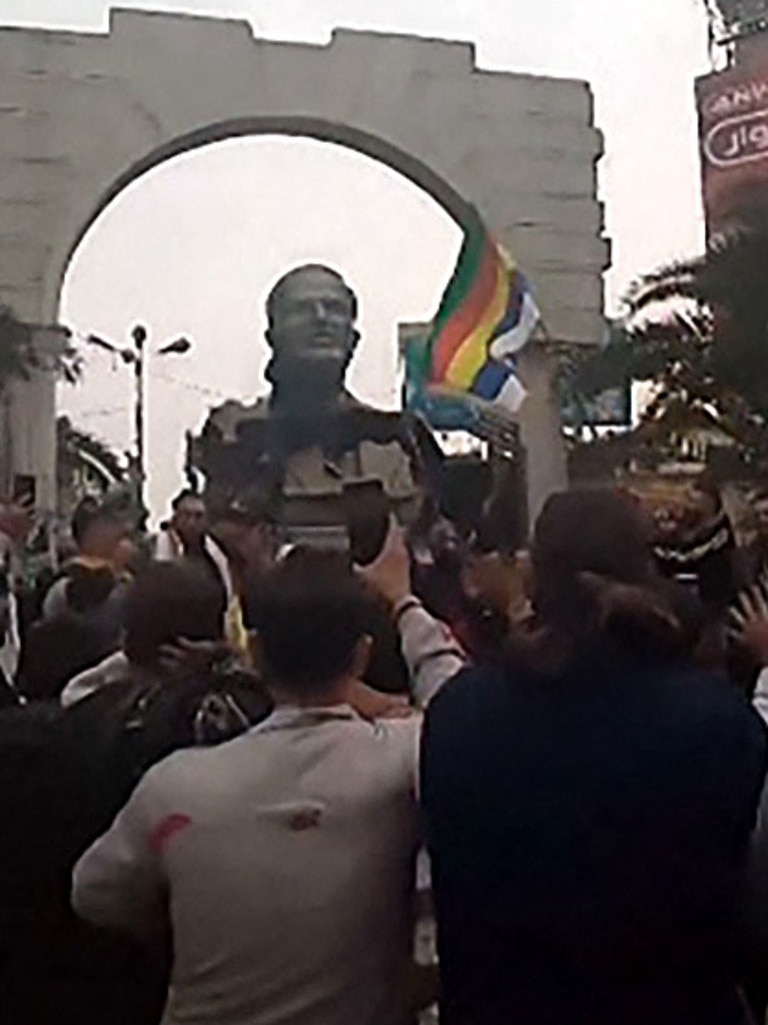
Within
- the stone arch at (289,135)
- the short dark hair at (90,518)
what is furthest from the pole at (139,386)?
the short dark hair at (90,518)

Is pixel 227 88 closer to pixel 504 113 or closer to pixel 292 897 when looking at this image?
pixel 504 113

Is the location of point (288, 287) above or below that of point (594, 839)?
above

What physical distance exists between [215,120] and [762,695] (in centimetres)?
Result: 2214

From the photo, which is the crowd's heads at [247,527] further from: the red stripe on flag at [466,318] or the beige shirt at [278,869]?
the red stripe on flag at [466,318]

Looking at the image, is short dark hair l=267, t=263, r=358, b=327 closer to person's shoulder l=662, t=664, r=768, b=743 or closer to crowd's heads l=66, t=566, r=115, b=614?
crowd's heads l=66, t=566, r=115, b=614

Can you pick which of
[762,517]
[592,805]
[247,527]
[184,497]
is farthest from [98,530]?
[592,805]

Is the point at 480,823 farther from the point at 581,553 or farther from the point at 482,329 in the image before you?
the point at 482,329

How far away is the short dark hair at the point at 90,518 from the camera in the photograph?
20.4 feet

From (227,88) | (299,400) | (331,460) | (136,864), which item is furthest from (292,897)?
(227,88)

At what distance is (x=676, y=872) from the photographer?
2.99 metres

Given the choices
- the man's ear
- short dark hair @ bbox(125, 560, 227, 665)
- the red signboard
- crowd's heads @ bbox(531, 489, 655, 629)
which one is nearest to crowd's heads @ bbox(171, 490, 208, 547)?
A: short dark hair @ bbox(125, 560, 227, 665)

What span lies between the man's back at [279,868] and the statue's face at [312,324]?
9.30 ft

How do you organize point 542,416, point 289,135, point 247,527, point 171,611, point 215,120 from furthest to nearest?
point 289,135
point 215,120
point 542,416
point 247,527
point 171,611

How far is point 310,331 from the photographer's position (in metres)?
5.92
